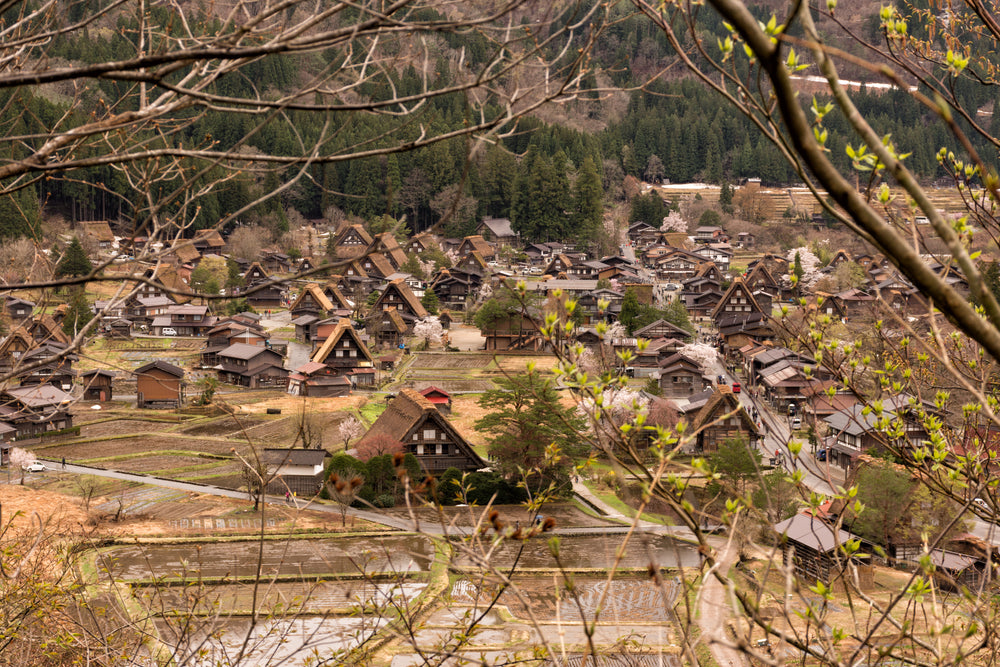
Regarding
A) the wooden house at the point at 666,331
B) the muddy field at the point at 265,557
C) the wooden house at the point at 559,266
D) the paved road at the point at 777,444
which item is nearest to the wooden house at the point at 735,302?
the wooden house at the point at 666,331

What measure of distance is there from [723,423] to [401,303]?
21329 millimetres

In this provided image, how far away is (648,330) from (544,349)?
184 inches

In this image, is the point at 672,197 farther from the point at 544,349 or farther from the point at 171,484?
the point at 171,484

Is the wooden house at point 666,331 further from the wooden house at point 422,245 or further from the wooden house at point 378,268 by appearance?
the wooden house at point 422,245

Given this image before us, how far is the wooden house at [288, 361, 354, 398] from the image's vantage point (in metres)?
29.3

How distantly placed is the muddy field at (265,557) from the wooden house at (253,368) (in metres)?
14.5

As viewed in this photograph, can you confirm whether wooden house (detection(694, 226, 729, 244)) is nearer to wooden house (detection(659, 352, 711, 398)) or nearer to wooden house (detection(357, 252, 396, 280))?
wooden house (detection(357, 252, 396, 280))

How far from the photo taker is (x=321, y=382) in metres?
29.5

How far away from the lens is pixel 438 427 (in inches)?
821

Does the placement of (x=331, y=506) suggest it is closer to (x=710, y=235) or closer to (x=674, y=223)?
(x=710, y=235)

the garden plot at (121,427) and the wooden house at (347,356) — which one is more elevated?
the wooden house at (347,356)

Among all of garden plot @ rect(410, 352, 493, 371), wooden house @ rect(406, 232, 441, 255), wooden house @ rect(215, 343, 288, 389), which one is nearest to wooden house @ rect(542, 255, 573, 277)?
wooden house @ rect(406, 232, 441, 255)

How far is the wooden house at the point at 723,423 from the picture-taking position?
21656 mm

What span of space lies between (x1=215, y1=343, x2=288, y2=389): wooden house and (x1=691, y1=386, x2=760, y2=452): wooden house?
632 inches
